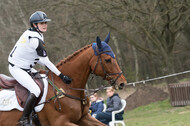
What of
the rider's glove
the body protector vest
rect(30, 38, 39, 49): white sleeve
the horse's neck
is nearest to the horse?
the horse's neck

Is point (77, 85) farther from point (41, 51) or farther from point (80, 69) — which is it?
point (41, 51)

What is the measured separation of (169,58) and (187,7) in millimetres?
3348

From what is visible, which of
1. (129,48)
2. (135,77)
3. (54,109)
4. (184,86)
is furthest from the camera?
(129,48)

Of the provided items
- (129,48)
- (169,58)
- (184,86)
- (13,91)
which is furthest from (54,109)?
(129,48)

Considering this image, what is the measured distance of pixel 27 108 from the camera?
18.5ft

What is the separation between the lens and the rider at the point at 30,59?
18.6 feet

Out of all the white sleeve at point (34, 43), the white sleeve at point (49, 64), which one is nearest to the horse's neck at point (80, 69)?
the white sleeve at point (49, 64)

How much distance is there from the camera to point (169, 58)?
18.7m

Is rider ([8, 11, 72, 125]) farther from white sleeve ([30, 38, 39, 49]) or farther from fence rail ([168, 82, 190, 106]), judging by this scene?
fence rail ([168, 82, 190, 106])

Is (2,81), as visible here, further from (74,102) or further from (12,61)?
(74,102)

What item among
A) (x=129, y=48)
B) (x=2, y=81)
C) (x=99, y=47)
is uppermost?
(x=129, y=48)

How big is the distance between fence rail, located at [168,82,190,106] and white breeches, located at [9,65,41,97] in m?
11.5

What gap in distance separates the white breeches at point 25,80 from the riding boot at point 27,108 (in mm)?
87

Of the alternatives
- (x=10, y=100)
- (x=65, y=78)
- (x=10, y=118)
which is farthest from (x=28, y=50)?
(x=10, y=118)
